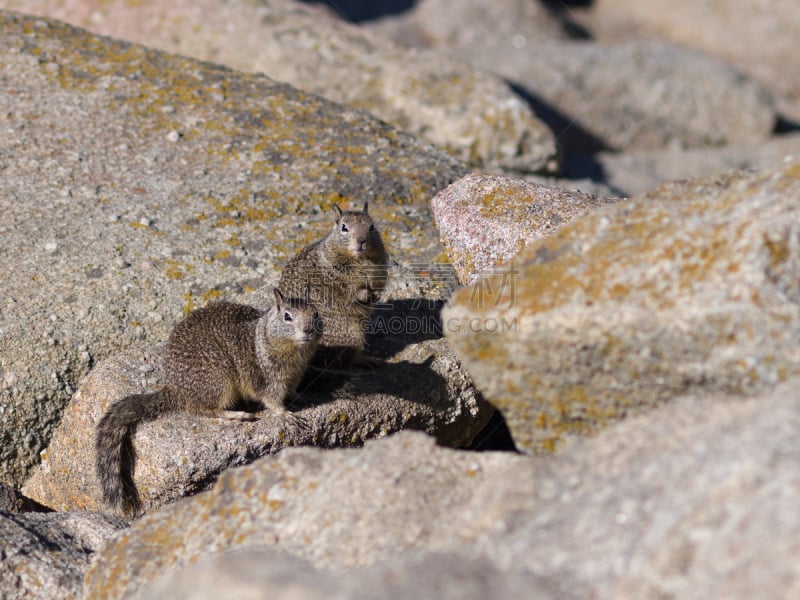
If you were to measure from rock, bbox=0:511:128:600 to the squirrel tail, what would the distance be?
1.19ft

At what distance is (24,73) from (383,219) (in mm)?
4422

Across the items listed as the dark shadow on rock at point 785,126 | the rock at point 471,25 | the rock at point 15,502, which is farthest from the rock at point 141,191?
the rock at point 471,25

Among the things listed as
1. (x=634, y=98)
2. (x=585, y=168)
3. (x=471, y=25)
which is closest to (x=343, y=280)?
(x=585, y=168)

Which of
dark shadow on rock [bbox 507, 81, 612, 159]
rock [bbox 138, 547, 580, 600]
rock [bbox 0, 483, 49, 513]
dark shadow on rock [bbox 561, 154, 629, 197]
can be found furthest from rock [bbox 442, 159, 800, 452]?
dark shadow on rock [bbox 507, 81, 612, 159]

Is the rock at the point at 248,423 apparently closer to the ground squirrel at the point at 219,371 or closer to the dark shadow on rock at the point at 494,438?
the ground squirrel at the point at 219,371

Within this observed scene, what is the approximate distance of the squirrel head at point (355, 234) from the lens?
7164mm

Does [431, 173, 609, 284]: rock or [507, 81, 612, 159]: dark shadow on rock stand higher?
[431, 173, 609, 284]: rock

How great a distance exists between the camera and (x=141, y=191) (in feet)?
26.5

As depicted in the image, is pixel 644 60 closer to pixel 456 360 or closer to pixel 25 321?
pixel 456 360

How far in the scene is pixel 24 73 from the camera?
935cm

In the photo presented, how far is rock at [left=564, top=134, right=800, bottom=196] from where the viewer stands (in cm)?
1514

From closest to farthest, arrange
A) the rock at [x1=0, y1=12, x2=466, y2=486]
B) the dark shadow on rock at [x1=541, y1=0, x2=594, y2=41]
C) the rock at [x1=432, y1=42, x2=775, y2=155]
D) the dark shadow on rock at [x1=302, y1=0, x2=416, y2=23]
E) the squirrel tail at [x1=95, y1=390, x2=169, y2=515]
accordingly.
→ the squirrel tail at [x1=95, y1=390, x2=169, y2=515], the rock at [x1=0, y1=12, x2=466, y2=486], the rock at [x1=432, y1=42, x2=775, y2=155], the dark shadow on rock at [x1=302, y1=0, x2=416, y2=23], the dark shadow on rock at [x1=541, y1=0, x2=594, y2=41]

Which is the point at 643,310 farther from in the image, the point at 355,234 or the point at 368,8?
the point at 368,8

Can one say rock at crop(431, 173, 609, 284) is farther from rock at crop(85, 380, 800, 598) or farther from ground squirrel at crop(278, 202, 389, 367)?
rock at crop(85, 380, 800, 598)
